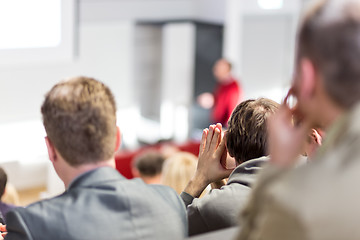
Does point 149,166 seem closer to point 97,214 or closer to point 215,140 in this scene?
point 215,140

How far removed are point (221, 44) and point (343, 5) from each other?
291 inches

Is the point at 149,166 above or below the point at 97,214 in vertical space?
below

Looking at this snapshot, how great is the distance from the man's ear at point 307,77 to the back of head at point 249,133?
0.78 metres

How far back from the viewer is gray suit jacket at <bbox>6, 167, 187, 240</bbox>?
117cm

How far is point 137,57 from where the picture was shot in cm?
800

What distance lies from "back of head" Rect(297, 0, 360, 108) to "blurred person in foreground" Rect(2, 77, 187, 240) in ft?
1.63

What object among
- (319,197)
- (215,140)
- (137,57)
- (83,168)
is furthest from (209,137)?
(137,57)

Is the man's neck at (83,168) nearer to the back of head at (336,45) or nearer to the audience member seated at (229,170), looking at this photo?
the audience member seated at (229,170)

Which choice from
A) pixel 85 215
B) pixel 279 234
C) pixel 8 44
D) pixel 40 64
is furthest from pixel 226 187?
pixel 40 64

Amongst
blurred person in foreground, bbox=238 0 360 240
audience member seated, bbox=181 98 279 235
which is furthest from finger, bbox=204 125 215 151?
blurred person in foreground, bbox=238 0 360 240

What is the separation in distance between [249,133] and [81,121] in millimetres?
613

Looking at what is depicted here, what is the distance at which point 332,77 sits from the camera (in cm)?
87

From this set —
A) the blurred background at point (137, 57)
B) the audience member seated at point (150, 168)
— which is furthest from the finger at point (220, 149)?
the blurred background at point (137, 57)

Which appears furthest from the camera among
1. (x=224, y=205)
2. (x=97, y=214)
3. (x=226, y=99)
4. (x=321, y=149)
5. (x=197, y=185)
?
(x=226, y=99)
